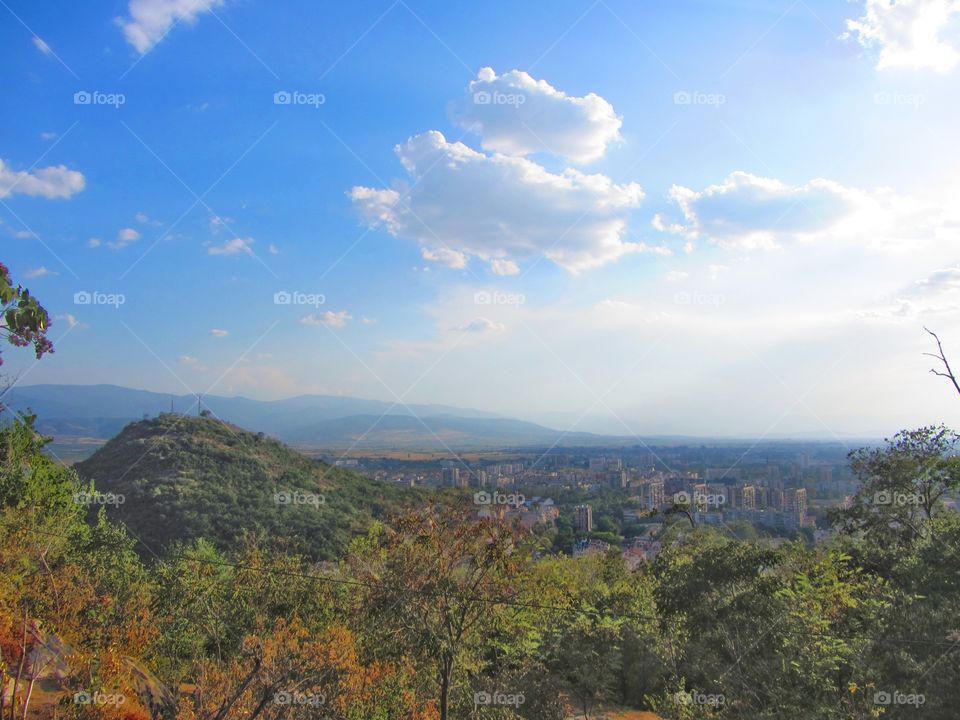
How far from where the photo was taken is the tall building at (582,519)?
33250 mm

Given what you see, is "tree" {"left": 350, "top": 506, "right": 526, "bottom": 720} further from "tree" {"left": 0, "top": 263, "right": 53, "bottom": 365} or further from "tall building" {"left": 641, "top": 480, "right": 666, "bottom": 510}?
"tall building" {"left": 641, "top": 480, "right": 666, "bottom": 510}

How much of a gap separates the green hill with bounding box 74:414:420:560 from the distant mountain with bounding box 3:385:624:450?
18.2 ft

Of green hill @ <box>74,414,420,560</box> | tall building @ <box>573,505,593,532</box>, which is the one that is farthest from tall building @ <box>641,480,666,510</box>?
green hill @ <box>74,414,420,560</box>

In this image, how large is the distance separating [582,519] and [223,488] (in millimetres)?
20082

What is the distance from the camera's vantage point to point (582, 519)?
111 ft

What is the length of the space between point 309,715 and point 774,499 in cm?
3132

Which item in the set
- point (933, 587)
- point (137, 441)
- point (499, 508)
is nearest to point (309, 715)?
point (499, 508)

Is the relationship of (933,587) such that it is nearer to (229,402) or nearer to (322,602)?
(322,602)

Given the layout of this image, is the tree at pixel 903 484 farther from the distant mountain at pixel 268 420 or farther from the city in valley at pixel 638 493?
the distant mountain at pixel 268 420

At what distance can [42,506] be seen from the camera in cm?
1983

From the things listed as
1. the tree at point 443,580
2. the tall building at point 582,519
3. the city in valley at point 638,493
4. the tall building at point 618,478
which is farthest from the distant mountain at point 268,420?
the tree at point 443,580

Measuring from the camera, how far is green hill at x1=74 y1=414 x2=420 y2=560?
3066 centimetres

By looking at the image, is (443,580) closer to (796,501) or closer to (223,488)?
(796,501)

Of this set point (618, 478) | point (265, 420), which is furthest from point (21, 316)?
point (265, 420)
